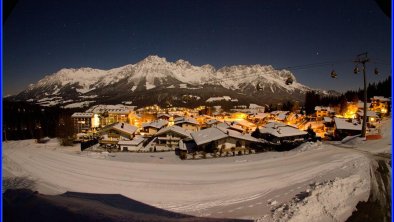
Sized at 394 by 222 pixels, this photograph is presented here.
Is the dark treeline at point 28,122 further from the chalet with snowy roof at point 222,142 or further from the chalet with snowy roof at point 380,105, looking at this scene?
→ the chalet with snowy roof at point 380,105

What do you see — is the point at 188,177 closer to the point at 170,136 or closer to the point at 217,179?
the point at 217,179

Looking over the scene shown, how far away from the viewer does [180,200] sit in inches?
249

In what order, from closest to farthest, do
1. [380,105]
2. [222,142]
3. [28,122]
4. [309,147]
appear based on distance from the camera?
[28,122] → [309,147] → [222,142] → [380,105]

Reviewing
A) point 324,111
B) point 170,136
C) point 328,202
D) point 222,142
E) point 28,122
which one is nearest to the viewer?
point 328,202

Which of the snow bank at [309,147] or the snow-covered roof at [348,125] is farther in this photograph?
the snow-covered roof at [348,125]

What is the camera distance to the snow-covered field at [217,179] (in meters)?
5.31

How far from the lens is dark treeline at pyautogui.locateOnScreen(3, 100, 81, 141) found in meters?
5.87

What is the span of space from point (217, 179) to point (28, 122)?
5.94 meters

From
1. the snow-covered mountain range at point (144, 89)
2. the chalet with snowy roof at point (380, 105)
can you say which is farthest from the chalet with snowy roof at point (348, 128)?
the snow-covered mountain range at point (144, 89)

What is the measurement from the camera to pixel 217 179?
24.6ft

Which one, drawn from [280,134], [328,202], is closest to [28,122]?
[328,202]

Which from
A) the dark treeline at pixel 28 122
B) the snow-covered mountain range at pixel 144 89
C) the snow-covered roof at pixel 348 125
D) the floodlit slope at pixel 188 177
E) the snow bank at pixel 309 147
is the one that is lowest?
the floodlit slope at pixel 188 177

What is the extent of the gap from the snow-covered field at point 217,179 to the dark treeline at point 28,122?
0.30 metres

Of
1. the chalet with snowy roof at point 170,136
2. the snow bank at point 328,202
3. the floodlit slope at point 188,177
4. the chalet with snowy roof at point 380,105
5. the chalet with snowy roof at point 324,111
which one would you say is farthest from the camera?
the chalet with snowy roof at point 324,111
